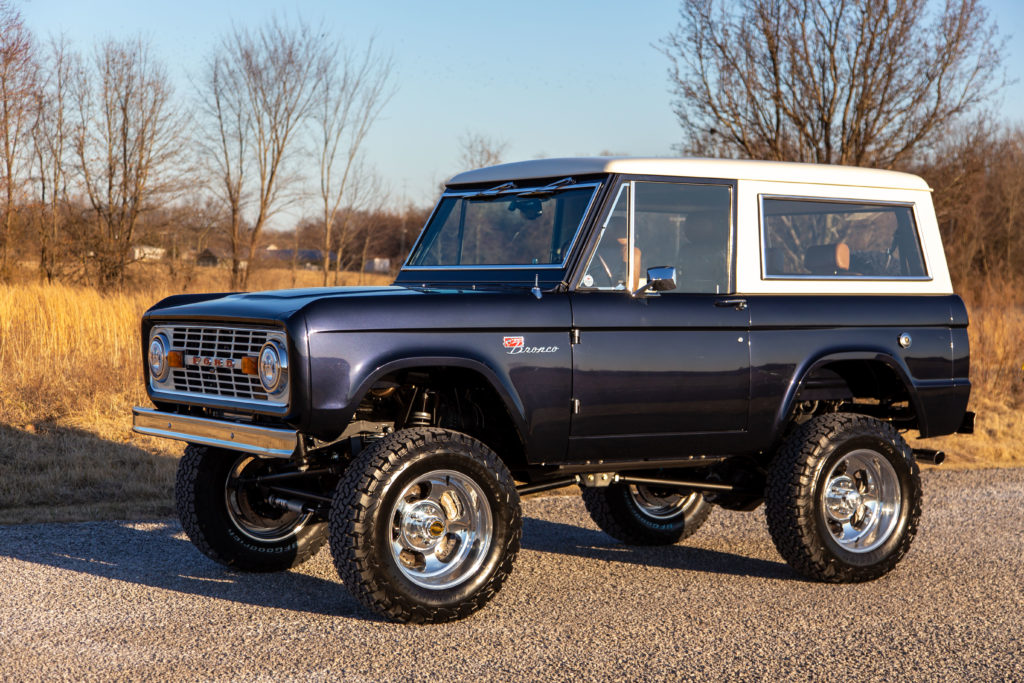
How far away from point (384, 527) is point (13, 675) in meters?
1.58

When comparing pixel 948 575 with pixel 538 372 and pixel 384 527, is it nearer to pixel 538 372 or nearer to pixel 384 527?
pixel 538 372

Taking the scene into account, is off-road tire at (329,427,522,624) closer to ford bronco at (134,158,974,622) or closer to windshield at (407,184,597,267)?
ford bronco at (134,158,974,622)

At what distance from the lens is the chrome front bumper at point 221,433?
479cm

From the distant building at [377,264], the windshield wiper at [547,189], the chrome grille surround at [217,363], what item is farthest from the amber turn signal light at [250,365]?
the distant building at [377,264]

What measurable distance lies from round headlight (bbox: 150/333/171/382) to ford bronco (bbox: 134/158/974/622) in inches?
0.7

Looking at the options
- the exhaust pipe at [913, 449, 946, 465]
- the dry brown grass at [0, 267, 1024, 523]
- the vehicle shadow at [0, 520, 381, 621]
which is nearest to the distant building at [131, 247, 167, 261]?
the dry brown grass at [0, 267, 1024, 523]

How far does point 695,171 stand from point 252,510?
3085mm

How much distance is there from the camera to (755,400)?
5910 millimetres

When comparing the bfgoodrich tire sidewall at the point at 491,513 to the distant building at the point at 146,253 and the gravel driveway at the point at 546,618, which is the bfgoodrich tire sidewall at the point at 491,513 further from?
the distant building at the point at 146,253

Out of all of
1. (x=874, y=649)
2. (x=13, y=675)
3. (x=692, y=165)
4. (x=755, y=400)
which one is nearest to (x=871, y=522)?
(x=755, y=400)

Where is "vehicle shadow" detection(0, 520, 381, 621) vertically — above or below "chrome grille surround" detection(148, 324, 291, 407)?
below

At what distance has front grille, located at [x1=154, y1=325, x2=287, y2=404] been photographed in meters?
5.02

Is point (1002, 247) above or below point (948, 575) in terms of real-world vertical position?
above

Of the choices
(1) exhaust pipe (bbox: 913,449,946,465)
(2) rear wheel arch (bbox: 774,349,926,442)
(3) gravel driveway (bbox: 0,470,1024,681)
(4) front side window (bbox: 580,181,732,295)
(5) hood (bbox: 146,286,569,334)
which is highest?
(4) front side window (bbox: 580,181,732,295)
